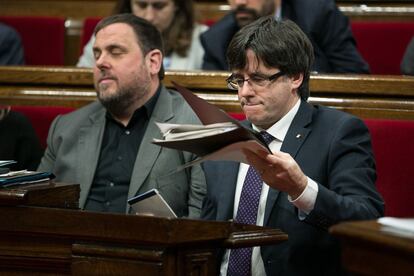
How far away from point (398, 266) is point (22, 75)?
4.21ft

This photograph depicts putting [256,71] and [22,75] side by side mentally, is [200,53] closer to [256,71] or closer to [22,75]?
[22,75]

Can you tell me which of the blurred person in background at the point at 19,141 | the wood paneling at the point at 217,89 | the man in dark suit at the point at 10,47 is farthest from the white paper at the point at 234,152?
the man in dark suit at the point at 10,47

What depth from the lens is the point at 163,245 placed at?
3.72 feet

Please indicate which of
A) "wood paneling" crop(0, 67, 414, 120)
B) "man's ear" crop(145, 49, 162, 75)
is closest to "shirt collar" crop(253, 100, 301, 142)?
"wood paneling" crop(0, 67, 414, 120)

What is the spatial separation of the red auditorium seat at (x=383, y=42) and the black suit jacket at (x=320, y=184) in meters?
0.87

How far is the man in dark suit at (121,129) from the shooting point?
1.73 meters

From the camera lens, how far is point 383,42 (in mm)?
2299

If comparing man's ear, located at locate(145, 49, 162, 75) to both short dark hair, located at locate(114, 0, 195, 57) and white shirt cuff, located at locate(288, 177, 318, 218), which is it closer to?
short dark hair, located at locate(114, 0, 195, 57)

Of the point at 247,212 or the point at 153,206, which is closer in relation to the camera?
the point at 153,206

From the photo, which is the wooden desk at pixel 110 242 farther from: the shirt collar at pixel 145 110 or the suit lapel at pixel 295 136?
the shirt collar at pixel 145 110

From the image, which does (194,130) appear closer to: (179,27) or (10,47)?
(179,27)

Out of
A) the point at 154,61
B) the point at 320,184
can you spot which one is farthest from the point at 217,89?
the point at 320,184

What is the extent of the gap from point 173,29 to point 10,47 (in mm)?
451

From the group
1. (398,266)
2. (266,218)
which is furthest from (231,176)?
(398,266)
